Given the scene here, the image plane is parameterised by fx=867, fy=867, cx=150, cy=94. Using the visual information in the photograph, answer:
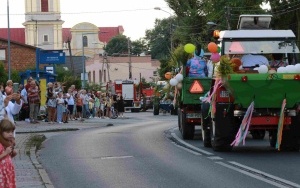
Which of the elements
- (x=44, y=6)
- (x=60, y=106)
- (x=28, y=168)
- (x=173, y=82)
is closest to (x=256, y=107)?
(x=28, y=168)

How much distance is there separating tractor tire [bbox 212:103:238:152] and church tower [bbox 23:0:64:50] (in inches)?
4570

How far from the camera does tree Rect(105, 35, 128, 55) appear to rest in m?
147

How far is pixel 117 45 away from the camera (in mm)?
148500

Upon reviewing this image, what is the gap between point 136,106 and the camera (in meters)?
74.8

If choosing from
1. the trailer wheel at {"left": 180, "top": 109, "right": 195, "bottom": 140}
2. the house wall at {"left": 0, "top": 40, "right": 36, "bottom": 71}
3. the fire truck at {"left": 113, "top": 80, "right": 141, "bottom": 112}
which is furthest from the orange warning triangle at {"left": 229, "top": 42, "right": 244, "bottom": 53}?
the house wall at {"left": 0, "top": 40, "right": 36, "bottom": 71}

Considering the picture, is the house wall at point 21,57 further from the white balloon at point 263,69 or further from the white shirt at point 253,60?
the white balloon at point 263,69

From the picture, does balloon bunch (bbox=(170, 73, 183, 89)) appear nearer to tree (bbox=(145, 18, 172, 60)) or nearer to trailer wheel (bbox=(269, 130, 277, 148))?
trailer wheel (bbox=(269, 130, 277, 148))

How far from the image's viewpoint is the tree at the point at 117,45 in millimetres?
146875

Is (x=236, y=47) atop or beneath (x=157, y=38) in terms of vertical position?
beneath

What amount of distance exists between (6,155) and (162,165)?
24.6ft

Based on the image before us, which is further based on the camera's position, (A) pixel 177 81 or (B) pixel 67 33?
(B) pixel 67 33

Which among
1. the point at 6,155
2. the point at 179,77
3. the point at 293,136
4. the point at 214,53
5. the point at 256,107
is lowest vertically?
the point at 293,136

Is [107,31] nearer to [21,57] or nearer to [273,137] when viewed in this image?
[21,57]

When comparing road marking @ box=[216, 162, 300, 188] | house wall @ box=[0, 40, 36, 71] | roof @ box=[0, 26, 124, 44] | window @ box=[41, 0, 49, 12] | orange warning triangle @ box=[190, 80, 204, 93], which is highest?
window @ box=[41, 0, 49, 12]
